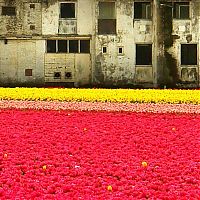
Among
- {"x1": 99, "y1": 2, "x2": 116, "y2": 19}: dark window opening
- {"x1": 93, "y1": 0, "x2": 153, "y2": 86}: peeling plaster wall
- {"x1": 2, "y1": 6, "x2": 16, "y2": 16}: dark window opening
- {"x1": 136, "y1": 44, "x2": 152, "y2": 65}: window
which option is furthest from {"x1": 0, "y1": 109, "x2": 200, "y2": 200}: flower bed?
{"x1": 2, "y1": 6, "x2": 16, "y2": 16}: dark window opening

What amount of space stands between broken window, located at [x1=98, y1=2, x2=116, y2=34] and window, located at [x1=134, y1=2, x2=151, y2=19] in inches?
61.4

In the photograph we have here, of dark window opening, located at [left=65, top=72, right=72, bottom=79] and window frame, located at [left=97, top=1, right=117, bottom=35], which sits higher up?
window frame, located at [left=97, top=1, right=117, bottom=35]

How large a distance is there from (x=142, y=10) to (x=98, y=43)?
12.5 feet

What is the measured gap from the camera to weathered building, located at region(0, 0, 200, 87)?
121 feet

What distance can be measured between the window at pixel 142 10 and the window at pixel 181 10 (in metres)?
1.82

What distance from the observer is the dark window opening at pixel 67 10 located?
37.8 m

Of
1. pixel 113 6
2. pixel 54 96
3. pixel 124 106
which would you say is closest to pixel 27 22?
pixel 113 6

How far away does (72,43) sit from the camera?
1481 inches

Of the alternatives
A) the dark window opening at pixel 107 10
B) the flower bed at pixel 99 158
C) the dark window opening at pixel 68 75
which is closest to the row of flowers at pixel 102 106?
the flower bed at pixel 99 158

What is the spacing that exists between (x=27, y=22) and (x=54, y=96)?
1419 cm

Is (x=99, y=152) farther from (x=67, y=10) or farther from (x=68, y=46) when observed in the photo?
(x=67, y=10)

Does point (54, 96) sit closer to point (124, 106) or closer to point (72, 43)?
point (124, 106)

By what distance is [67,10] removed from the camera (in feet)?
124

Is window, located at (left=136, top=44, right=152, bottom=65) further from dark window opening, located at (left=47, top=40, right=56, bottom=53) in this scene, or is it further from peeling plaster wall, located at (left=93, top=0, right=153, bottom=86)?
dark window opening, located at (left=47, top=40, right=56, bottom=53)
